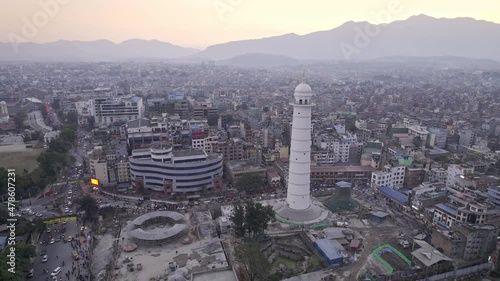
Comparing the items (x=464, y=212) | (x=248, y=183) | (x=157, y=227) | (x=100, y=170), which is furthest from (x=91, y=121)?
(x=464, y=212)

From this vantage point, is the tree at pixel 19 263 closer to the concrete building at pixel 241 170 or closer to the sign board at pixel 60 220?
the sign board at pixel 60 220

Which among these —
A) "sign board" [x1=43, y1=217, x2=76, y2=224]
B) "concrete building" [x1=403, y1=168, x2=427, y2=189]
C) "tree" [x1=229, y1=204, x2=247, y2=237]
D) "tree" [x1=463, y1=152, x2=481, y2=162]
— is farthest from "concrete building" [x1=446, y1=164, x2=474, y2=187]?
"sign board" [x1=43, y1=217, x2=76, y2=224]

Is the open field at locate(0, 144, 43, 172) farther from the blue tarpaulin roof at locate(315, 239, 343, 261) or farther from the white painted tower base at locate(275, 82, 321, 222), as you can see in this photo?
the blue tarpaulin roof at locate(315, 239, 343, 261)

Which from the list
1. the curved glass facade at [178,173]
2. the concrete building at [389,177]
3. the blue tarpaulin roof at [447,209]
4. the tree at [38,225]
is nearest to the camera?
the blue tarpaulin roof at [447,209]

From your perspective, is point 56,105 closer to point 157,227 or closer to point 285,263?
point 157,227

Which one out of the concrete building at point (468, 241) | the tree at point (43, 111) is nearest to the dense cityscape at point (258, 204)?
the concrete building at point (468, 241)

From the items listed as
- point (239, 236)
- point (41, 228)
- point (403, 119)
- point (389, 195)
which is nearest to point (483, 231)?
point (389, 195)
